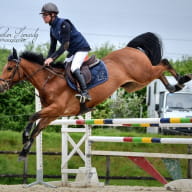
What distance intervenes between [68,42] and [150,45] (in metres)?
1.48

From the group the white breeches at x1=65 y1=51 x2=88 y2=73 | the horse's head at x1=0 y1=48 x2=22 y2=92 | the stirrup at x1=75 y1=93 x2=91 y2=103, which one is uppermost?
the white breeches at x1=65 y1=51 x2=88 y2=73

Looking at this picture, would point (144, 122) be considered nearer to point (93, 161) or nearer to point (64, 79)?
point (64, 79)

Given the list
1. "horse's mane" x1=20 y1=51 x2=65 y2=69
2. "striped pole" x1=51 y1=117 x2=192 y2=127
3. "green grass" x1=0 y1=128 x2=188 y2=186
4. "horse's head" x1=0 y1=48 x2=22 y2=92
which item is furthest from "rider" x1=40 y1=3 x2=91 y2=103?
"green grass" x1=0 y1=128 x2=188 y2=186

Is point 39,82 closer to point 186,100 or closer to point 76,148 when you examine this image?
point 76,148

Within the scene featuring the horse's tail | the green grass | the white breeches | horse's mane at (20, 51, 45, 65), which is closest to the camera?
the white breeches

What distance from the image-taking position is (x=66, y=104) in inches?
224

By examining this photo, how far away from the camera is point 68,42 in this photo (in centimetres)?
543

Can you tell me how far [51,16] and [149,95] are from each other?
13412 mm

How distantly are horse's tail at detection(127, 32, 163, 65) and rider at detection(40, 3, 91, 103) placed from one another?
952 millimetres

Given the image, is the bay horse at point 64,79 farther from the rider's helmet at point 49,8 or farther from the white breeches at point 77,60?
the rider's helmet at point 49,8

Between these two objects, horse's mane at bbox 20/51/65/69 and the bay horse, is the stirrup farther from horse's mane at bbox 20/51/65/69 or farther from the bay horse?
horse's mane at bbox 20/51/65/69

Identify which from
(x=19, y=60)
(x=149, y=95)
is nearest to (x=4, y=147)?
(x=19, y=60)

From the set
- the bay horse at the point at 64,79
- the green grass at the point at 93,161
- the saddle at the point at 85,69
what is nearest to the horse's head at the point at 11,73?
the bay horse at the point at 64,79

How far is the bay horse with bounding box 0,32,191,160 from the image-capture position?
18.3ft
